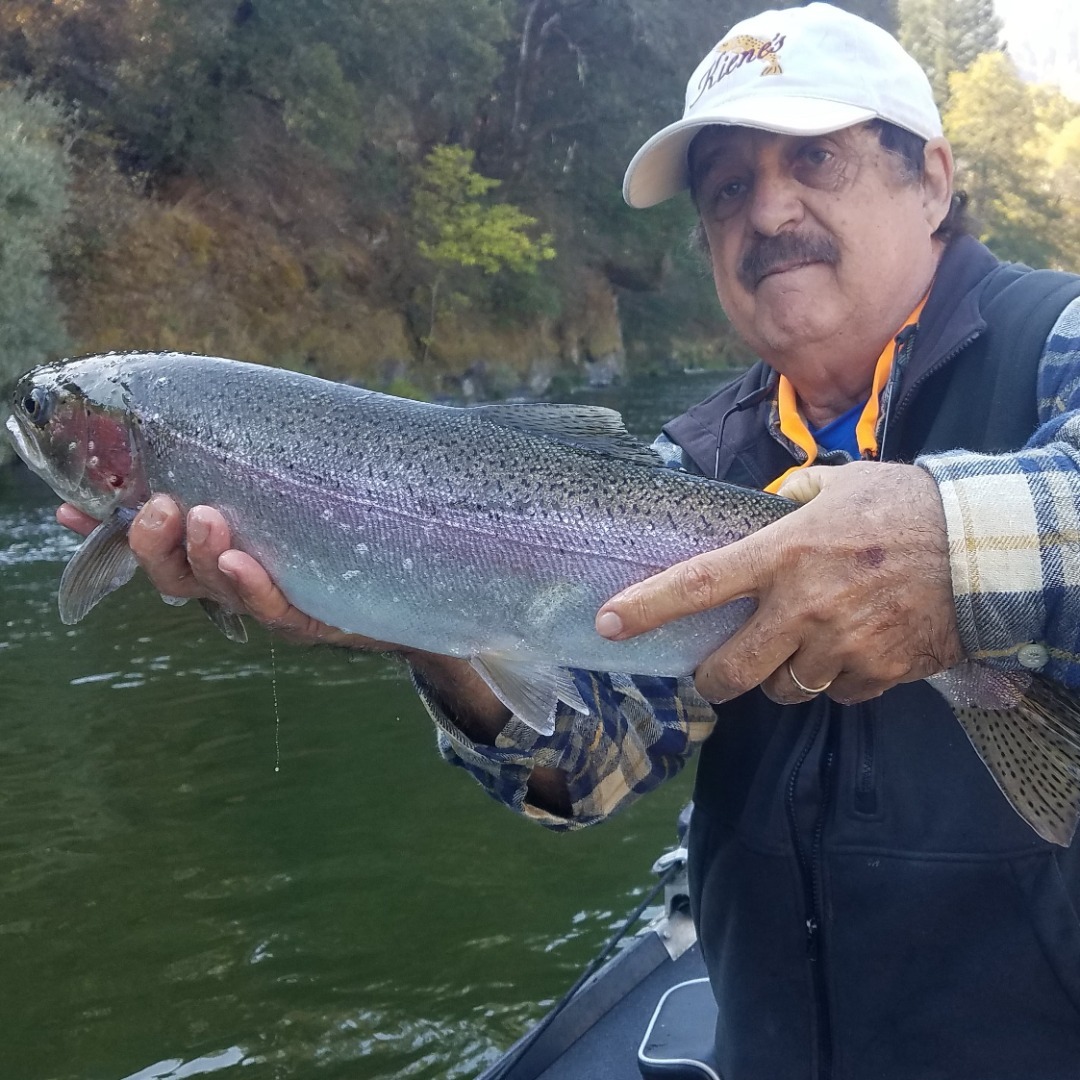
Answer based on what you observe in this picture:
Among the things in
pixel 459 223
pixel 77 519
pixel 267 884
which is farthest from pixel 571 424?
pixel 459 223

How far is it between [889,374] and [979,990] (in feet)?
3.94

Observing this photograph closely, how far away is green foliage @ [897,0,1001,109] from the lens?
62750 mm

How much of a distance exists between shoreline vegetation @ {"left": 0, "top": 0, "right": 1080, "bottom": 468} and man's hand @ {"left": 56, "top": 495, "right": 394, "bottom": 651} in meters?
13.6

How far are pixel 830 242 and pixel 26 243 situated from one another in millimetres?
15202

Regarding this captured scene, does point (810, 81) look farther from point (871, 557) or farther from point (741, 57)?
point (871, 557)

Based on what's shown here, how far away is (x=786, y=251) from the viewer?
8.27 feet

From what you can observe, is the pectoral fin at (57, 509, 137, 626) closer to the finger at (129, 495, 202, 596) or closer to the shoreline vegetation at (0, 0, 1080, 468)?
the finger at (129, 495, 202, 596)

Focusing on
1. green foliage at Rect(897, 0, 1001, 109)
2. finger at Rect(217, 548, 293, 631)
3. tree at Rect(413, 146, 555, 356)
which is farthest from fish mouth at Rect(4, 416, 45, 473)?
green foliage at Rect(897, 0, 1001, 109)

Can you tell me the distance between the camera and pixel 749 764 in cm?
230

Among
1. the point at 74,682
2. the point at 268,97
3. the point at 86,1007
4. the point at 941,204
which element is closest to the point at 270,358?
the point at 268,97

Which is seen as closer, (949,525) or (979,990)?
(949,525)

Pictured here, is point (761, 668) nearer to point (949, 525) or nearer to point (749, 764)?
point (949, 525)

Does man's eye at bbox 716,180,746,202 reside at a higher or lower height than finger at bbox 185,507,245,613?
higher

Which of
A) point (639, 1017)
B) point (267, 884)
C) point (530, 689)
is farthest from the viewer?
point (267, 884)
